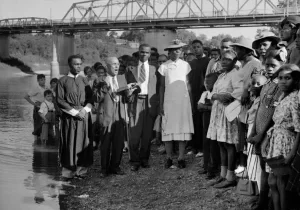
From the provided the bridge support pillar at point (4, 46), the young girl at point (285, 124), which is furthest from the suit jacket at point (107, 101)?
the bridge support pillar at point (4, 46)

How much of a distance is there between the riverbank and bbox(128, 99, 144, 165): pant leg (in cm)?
22

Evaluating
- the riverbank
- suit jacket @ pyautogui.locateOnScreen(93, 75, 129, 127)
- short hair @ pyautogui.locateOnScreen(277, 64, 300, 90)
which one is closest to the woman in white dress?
the riverbank

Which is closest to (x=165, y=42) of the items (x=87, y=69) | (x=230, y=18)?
(x=230, y=18)

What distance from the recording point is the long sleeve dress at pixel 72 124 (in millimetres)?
6645

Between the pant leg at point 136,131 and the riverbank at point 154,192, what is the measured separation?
22 centimetres

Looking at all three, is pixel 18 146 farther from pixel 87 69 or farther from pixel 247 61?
pixel 247 61

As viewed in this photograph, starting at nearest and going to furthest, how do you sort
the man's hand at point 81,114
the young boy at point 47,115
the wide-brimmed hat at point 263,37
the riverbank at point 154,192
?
1. the riverbank at point 154,192
2. the wide-brimmed hat at point 263,37
3. the man's hand at point 81,114
4. the young boy at point 47,115

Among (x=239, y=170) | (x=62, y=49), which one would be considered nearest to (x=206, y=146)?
(x=239, y=170)

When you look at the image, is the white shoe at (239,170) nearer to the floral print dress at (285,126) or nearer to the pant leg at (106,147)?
the floral print dress at (285,126)

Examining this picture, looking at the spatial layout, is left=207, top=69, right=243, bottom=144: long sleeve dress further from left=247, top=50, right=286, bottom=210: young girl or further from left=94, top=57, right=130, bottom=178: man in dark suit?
left=94, top=57, right=130, bottom=178: man in dark suit

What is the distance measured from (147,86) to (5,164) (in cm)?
299

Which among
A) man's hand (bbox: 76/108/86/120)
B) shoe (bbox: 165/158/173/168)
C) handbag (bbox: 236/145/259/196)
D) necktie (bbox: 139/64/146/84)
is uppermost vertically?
necktie (bbox: 139/64/146/84)

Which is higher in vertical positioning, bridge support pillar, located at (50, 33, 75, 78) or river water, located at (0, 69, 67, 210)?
bridge support pillar, located at (50, 33, 75, 78)

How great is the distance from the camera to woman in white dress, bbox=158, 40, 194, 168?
669 centimetres
